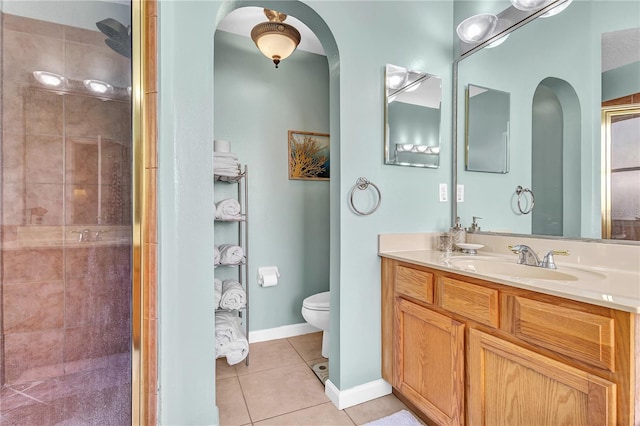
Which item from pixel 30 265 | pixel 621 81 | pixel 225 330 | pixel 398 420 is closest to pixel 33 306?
pixel 30 265

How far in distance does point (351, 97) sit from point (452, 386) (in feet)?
4.81

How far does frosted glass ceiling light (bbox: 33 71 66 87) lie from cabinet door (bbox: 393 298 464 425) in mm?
1549

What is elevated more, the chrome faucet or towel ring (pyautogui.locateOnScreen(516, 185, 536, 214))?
towel ring (pyautogui.locateOnScreen(516, 185, 536, 214))

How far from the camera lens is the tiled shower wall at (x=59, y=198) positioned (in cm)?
66

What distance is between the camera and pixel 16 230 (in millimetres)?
669

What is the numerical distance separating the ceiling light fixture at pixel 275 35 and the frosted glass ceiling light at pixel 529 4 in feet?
4.01

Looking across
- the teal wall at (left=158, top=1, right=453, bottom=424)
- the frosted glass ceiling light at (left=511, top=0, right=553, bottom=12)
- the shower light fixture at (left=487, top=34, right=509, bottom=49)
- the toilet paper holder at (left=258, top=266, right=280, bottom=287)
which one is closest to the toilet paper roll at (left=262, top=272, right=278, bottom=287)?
the toilet paper holder at (left=258, top=266, right=280, bottom=287)

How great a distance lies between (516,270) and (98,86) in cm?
179

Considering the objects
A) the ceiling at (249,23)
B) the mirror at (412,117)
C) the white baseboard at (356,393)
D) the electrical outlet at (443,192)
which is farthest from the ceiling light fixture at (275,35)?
the white baseboard at (356,393)

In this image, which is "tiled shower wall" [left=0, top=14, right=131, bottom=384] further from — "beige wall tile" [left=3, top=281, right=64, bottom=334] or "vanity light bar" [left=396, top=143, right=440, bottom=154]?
"vanity light bar" [left=396, top=143, right=440, bottom=154]

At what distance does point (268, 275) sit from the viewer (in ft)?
7.92

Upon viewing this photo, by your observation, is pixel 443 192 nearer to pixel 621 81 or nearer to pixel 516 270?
pixel 516 270

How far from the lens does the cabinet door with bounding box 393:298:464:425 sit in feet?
4.16

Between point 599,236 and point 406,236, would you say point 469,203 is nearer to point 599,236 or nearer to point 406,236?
point 406,236
